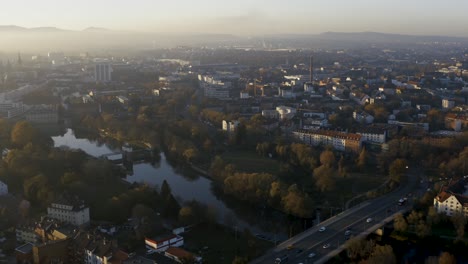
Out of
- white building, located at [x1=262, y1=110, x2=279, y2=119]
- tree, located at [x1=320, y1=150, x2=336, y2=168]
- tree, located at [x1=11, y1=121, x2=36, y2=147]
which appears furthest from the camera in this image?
white building, located at [x1=262, y1=110, x2=279, y2=119]

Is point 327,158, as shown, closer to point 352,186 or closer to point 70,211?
point 352,186

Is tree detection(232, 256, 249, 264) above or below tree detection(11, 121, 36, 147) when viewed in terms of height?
below

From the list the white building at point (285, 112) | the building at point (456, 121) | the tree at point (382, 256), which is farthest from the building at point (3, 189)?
the building at point (456, 121)

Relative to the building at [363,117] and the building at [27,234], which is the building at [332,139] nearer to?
the building at [363,117]

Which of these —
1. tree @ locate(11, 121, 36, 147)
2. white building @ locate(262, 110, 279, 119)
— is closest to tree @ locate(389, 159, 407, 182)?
white building @ locate(262, 110, 279, 119)

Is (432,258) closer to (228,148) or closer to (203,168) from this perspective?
(203,168)

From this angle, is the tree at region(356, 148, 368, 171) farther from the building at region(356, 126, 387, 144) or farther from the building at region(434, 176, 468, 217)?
the building at region(434, 176, 468, 217)
